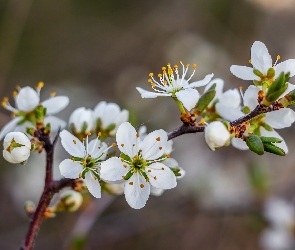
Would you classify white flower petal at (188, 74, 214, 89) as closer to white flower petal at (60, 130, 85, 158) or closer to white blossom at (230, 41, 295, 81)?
white blossom at (230, 41, 295, 81)

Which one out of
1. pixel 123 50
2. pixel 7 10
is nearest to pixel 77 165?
pixel 7 10

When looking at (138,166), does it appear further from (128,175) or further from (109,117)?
(109,117)

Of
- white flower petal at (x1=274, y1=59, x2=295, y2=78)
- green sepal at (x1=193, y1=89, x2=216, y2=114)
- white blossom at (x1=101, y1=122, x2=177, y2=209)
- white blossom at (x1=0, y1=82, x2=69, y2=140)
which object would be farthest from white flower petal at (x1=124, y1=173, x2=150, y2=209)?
white flower petal at (x1=274, y1=59, x2=295, y2=78)

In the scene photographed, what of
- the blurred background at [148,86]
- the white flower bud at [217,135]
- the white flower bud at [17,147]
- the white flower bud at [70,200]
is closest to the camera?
the white flower bud at [217,135]

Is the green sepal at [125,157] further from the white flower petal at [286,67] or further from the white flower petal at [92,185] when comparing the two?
the white flower petal at [286,67]

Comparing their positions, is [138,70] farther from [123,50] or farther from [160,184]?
[160,184]

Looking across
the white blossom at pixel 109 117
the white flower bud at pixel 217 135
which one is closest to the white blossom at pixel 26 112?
the white blossom at pixel 109 117
